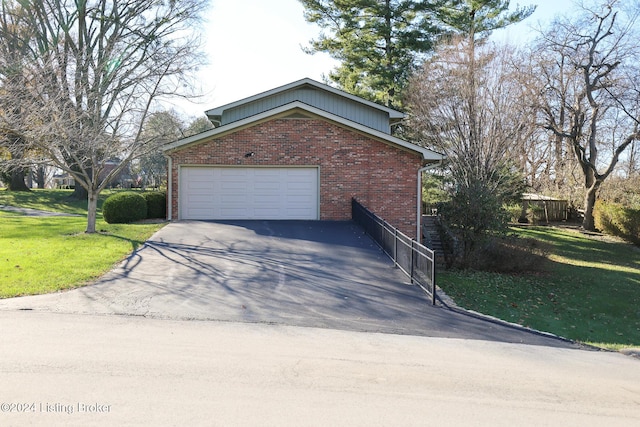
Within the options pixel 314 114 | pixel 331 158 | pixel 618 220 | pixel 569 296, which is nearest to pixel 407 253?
pixel 569 296

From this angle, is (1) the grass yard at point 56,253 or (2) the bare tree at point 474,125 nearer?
(1) the grass yard at point 56,253

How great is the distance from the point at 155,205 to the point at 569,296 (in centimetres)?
1586

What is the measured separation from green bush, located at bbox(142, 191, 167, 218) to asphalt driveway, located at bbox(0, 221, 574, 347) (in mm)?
6167

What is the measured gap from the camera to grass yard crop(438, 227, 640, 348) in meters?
10.5

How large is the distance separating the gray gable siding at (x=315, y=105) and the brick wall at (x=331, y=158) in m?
4.38

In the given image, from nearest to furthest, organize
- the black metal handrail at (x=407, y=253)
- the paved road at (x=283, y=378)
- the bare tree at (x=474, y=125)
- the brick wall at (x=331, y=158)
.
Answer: the paved road at (x=283, y=378)
the black metal handrail at (x=407, y=253)
the bare tree at (x=474, y=125)
the brick wall at (x=331, y=158)

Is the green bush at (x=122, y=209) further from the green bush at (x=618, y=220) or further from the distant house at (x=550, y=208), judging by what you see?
the distant house at (x=550, y=208)

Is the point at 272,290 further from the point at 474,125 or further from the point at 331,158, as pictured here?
the point at 474,125

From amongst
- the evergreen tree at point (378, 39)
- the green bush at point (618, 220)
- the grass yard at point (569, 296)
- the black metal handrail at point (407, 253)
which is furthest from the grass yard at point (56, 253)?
the green bush at point (618, 220)

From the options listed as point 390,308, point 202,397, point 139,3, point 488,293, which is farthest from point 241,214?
point 139,3

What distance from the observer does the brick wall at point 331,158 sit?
16.9m

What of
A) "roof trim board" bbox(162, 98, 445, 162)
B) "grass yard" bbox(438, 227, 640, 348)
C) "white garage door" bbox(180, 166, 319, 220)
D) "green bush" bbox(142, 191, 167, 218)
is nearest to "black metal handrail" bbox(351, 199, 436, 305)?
"grass yard" bbox(438, 227, 640, 348)

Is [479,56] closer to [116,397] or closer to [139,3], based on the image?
[116,397]

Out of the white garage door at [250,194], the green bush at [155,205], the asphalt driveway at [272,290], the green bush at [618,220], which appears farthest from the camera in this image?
the green bush at [618,220]
